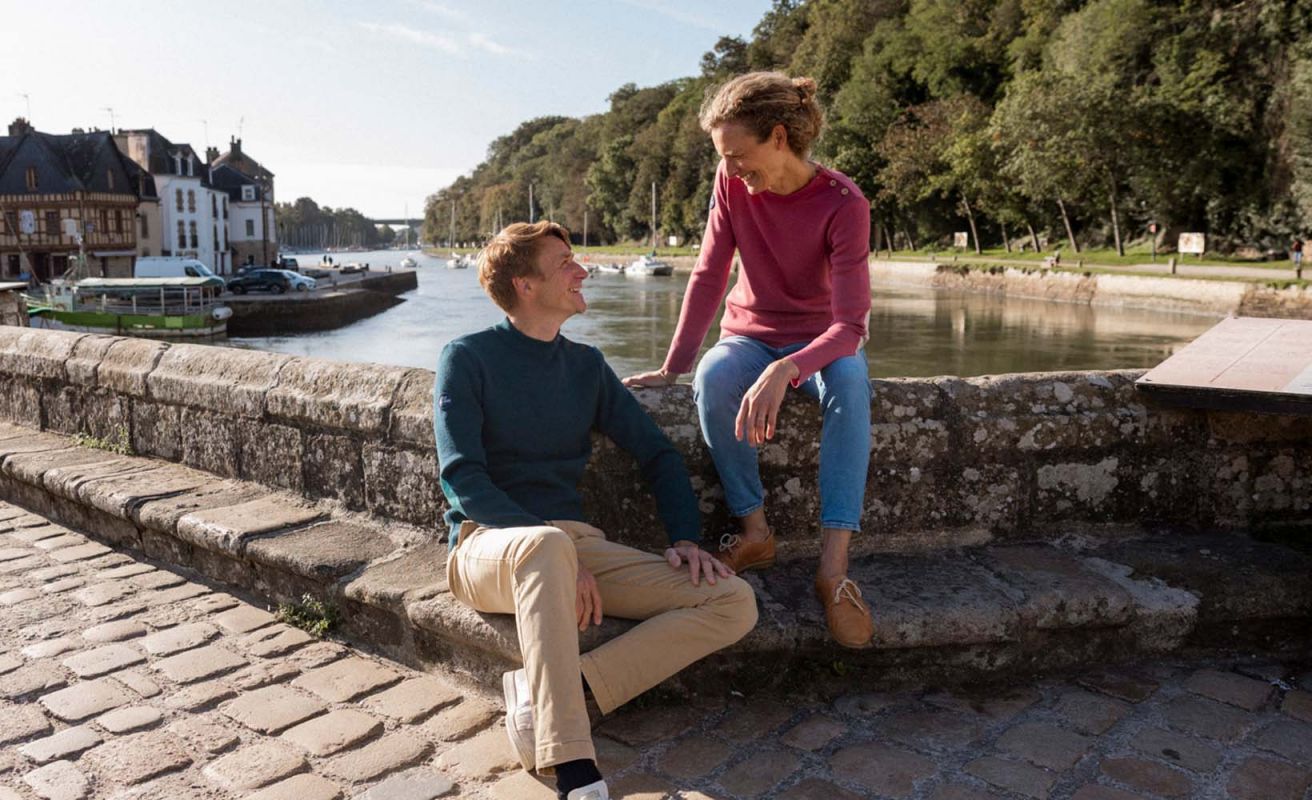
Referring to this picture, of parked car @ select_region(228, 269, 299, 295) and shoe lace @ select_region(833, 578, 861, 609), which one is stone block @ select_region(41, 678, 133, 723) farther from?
parked car @ select_region(228, 269, 299, 295)

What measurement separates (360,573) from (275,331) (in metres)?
38.6

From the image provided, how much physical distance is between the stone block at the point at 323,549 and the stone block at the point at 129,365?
162cm

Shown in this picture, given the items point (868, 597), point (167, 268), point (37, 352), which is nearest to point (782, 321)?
point (868, 597)

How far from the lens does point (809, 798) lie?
229 centimetres

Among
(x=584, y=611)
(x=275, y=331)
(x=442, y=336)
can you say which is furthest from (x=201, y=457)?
(x=275, y=331)

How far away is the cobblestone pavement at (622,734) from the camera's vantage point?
2.36 meters

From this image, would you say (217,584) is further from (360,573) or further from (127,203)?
(127,203)

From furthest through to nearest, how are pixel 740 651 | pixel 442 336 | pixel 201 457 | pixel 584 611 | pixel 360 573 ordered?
pixel 442 336
pixel 201 457
pixel 360 573
pixel 740 651
pixel 584 611

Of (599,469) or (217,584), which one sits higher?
(599,469)

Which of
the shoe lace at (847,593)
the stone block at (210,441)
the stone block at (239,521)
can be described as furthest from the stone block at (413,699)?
the stone block at (210,441)

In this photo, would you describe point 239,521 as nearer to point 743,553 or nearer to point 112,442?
point 112,442

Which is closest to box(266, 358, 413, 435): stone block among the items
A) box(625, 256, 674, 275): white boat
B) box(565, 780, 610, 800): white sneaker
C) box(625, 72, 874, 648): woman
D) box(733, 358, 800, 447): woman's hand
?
box(625, 72, 874, 648): woman

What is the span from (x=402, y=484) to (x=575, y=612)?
1.28 m

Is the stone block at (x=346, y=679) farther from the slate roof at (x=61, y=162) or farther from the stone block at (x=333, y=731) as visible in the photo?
the slate roof at (x=61, y=162)
